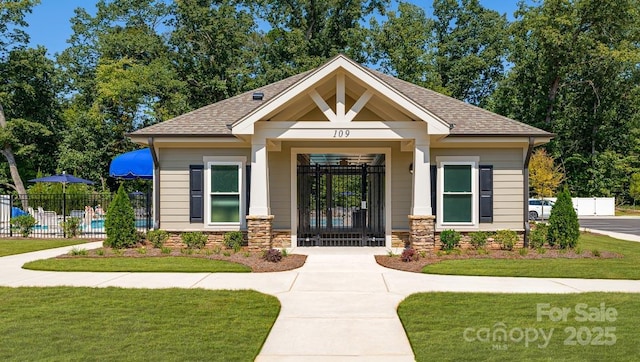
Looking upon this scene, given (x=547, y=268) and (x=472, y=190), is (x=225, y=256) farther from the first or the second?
(x=547, y=268)

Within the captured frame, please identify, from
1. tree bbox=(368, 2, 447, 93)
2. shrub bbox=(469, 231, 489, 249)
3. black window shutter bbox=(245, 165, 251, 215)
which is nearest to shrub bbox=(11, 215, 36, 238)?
black window shutter bbox=(245, 165, 251, 215)

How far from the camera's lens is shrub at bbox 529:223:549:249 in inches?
490

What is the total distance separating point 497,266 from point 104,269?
8.56 metres

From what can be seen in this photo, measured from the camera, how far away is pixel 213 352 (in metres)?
4.74

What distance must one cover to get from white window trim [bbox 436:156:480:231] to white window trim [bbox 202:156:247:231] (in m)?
5.54

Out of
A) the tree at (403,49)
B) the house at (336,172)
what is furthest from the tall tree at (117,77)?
the house at (336,172)

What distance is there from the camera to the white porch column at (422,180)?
11750 mm

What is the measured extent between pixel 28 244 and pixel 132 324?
11.1m

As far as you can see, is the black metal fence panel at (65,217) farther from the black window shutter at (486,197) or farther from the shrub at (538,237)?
the shrub at (538,237)

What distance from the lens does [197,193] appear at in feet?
42.8

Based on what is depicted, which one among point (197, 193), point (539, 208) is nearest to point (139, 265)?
point (197, 193)

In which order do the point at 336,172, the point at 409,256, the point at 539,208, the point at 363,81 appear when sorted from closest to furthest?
the point at 409,256 → the point at 363,81 → the point at 336,172 → the point at 539,208

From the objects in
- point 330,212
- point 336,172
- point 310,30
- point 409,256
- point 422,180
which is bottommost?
point 409,256

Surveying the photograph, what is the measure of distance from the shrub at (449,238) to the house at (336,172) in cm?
30
